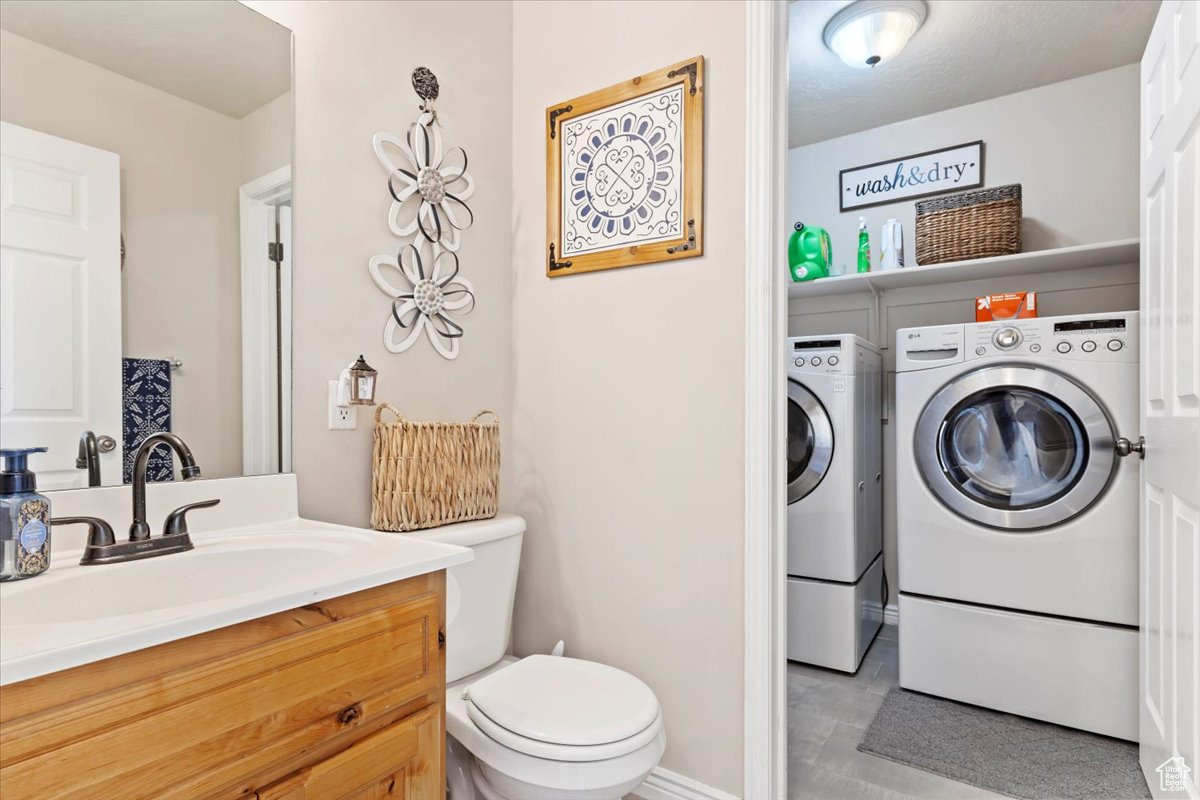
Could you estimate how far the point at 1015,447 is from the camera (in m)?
2.19

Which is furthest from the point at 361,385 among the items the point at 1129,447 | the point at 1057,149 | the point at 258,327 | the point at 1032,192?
the point at 1057,149

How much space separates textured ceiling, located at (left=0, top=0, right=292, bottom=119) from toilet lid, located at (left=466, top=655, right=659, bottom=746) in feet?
4.39

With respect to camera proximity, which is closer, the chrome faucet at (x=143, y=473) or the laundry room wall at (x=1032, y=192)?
the chrome faucet at (x=143, y=473)

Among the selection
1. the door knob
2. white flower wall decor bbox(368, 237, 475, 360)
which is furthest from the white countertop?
the door knob

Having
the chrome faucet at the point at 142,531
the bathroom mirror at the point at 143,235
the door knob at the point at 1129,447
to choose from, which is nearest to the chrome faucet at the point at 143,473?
the chrome faucet at the point at 142,531

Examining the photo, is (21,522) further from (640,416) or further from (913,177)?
(913,177)

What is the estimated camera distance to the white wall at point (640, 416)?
1.53 metres

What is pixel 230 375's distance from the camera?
128 cm

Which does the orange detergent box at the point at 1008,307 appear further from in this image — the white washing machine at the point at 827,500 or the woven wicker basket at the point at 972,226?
the white washing machine at the point at 827,500

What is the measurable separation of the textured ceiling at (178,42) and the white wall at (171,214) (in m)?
0.02

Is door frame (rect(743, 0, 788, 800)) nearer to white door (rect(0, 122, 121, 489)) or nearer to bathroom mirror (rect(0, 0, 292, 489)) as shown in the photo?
bathroom mirror (rect(0, 0, 292, 489))

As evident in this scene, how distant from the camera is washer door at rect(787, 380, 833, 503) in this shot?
252cm

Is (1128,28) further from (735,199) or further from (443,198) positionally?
(443,198)

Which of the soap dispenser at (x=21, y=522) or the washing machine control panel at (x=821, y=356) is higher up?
the washing machine control panel at (x=821, y=356)
